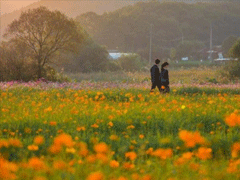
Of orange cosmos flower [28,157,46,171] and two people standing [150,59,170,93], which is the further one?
two people standing [150,59,170,93]

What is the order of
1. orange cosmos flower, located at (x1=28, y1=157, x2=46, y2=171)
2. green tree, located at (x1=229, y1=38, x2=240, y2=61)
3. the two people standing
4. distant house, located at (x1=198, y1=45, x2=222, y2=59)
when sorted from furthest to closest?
distant house, located at (x1=198, y1=45, x2=222, y2=59), green tree, located at (x1=229, y1=38, x2=240, y2=61), the two people standing, orange cosmos flower, located at (x1=28, y1=157, x2=46, y2=171)

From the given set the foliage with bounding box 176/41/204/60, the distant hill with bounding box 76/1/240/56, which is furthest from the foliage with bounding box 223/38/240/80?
the distant hill with bounding box 76/1/240/56

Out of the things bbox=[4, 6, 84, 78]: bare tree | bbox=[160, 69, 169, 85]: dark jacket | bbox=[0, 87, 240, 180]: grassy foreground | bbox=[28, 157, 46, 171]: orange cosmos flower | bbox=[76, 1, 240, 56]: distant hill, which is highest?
bbox=[76, 1, 240, 56]: distant hill

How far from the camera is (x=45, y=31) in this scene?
31.8 meters

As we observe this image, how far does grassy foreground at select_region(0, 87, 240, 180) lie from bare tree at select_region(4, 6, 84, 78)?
20592 millimetres

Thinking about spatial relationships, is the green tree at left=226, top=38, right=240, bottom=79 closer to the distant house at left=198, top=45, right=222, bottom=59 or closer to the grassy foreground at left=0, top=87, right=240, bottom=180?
the grassy foreground at left=0, top=87, right=240, bottom=180

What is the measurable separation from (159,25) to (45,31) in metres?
89.9

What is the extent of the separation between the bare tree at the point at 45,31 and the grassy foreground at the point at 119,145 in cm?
2059

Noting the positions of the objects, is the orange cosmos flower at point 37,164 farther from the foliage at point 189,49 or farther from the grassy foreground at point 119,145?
the foliage at point 189,49

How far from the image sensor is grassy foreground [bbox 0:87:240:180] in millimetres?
3967

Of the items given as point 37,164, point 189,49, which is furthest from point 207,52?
point 37,164

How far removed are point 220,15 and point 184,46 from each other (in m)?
31.4

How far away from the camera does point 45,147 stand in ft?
22.5

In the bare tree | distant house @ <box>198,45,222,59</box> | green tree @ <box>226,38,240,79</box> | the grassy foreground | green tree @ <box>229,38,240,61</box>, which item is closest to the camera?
the grassy foreground
